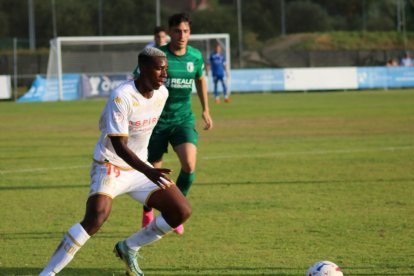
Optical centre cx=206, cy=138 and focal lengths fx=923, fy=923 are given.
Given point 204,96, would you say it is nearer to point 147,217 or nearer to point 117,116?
point 147,217

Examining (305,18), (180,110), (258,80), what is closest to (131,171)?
(180,110)

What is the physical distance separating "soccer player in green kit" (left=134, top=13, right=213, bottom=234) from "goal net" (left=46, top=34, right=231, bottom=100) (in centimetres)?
3034

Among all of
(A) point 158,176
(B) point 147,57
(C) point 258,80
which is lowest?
(C) point 258,80

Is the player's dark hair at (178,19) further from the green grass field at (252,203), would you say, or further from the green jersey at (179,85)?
the green grass field at (252,203)

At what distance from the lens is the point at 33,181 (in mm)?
13641

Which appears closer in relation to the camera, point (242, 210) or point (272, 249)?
point (272, 249)

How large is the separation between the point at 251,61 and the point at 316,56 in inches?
182

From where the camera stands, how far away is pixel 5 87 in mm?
41531

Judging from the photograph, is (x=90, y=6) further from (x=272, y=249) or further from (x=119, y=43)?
(x=272, y=249)

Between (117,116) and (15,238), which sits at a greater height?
(117,116)

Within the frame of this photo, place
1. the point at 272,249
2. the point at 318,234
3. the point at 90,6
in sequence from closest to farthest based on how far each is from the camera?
the point at 272,249
the point at 318,234
the point at 90,6

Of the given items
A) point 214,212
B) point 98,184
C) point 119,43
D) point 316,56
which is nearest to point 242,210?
point 214,212

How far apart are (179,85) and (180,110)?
28 centimetres

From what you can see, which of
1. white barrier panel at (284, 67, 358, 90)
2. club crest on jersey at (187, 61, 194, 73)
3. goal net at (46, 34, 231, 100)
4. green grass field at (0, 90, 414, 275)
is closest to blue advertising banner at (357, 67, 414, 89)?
white barrier panel at (284, 67, 358, 90)
